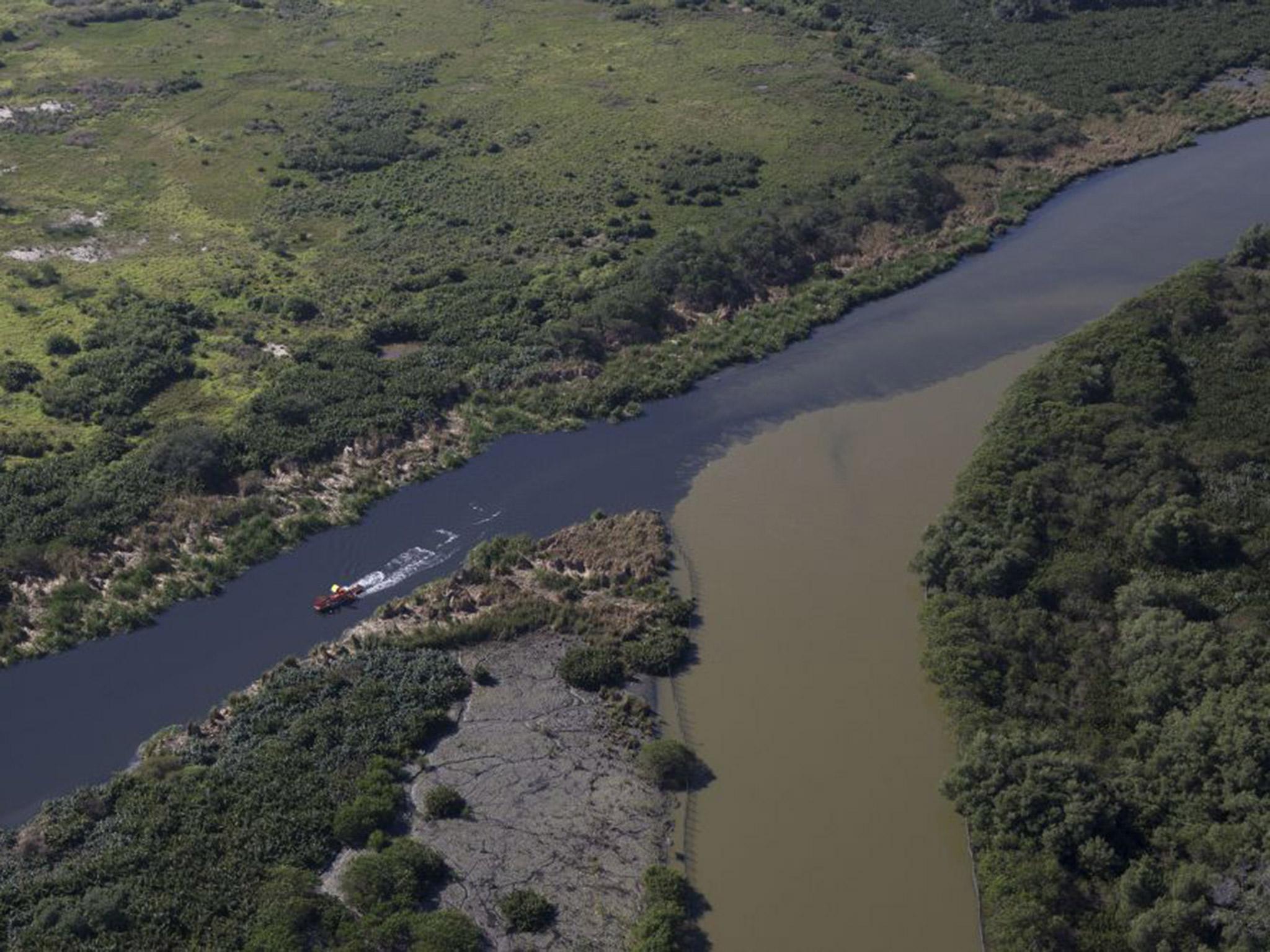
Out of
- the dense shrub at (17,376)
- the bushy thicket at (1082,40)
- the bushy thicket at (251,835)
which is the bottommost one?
the bushy thicket at (251,835)

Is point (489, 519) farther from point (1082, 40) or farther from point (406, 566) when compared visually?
point (1082, 40)

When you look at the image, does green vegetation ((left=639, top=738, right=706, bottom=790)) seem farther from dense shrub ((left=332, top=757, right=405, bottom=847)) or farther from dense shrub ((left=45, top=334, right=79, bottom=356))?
dense shrub ((left=45, top=334, right=79, bottom=356))

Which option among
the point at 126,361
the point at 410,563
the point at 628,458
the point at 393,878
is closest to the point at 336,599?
the point at 410,563

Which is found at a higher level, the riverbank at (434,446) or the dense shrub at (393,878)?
the riverbank at (434,446)

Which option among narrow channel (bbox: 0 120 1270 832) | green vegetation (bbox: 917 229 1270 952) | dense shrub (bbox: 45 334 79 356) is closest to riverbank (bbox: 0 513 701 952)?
narrow channel (bbox: 0 120 1270 832)

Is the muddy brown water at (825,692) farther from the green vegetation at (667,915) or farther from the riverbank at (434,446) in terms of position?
the riverbank at (434,446)

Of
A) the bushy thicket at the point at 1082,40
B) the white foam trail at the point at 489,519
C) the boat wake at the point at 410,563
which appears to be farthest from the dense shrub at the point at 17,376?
the bushy thicket at the point at 1082,40
